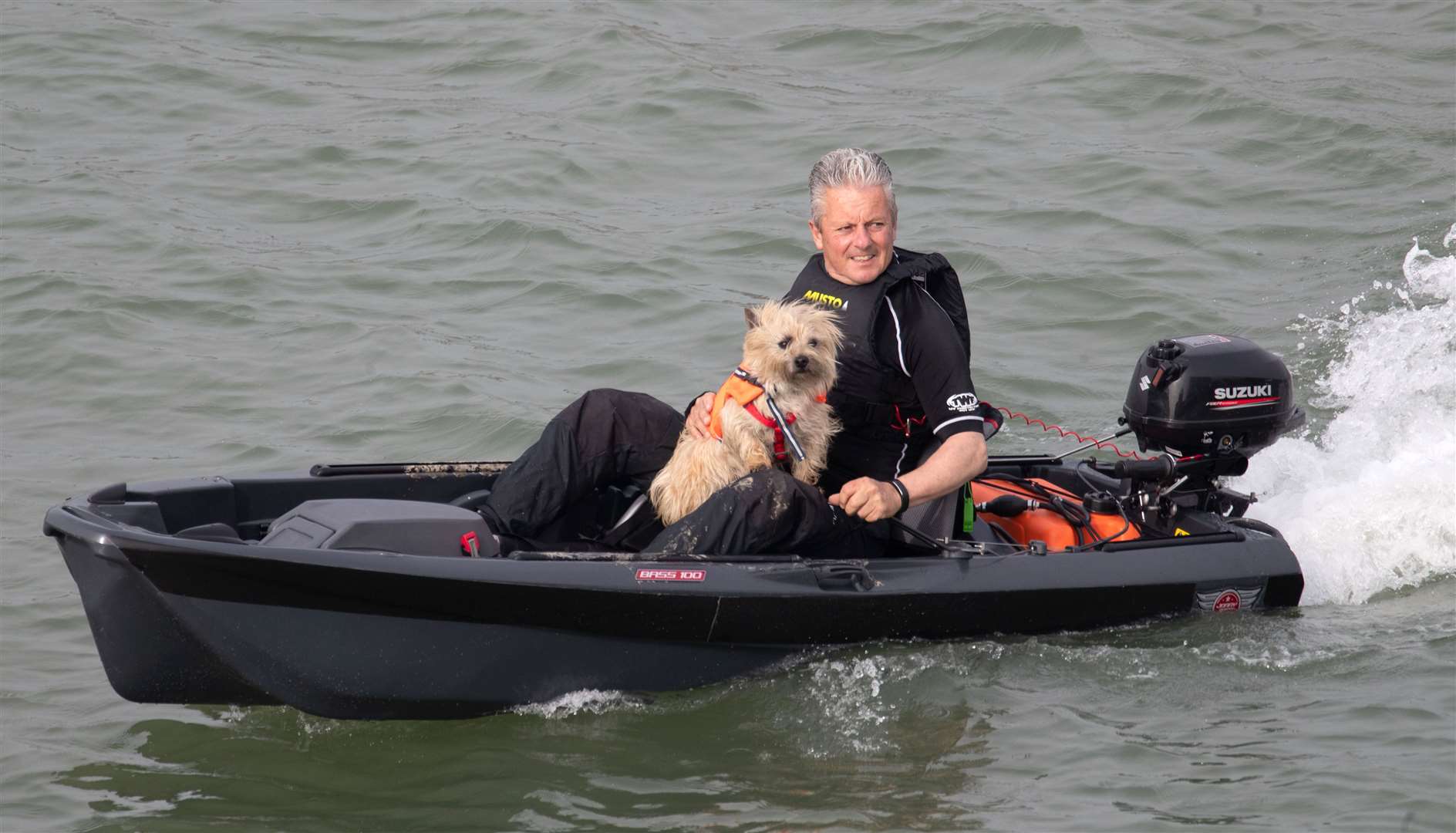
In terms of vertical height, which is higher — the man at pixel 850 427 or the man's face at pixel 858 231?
the man's face at pixel 858 231

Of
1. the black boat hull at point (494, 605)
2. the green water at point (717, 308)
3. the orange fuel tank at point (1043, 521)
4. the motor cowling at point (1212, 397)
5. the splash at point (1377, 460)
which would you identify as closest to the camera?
the black boat hull at point (494, 605)

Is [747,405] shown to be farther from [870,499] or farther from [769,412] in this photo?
[870,499]

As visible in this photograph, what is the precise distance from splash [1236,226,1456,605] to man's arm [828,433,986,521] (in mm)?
1602

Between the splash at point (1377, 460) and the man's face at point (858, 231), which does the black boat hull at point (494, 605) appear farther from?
the man's face at point (858, 231)

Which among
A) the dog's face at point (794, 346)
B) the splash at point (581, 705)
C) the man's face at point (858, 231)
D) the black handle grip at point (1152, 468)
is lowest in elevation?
the splash at point (581, 705)

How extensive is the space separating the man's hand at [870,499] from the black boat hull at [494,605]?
20 centimetres

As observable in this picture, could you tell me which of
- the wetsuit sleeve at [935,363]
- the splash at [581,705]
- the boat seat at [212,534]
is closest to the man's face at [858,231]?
the wetsuit sleeve at [935,363]

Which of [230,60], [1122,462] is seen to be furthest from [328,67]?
[1122,462]

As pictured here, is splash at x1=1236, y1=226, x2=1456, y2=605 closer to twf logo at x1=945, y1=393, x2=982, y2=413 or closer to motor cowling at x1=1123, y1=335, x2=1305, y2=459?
motor cowling at x1=1123, y1=335, x2=1305, y2=459

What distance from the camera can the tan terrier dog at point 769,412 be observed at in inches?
179

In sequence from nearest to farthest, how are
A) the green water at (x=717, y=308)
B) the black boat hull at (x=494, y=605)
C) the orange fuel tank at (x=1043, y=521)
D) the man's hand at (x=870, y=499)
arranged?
the black boat hull at (x=494, y=605), the green water at (x=717, y=308), the man's hand at (x=870, y=499), the orange fuel tank at (x=1043, y=521)

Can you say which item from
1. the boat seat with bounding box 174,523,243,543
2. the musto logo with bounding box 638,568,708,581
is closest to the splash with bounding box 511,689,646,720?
the musto logo with bounding box 638,568,708,581

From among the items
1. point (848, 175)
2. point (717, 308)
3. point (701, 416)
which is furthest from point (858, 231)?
point (717, 308)

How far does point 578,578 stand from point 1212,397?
2267 millimetres
